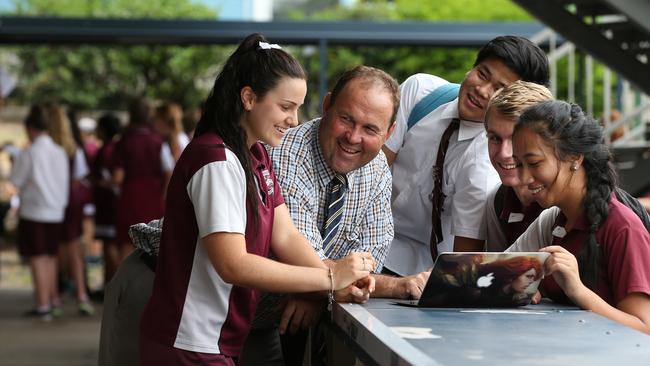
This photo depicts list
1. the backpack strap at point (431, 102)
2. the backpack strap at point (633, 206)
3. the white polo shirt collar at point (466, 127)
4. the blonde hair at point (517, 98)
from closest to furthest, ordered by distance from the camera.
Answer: the backpack strap at point (633, 206) → the blonde hair at point (517, 98) → the white polo shirt collar at point (466, 127) → the backpack strap at point (431, 102)

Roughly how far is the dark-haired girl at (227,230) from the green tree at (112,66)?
82.1ft

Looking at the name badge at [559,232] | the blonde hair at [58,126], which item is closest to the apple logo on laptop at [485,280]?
the name badge at [559,232]

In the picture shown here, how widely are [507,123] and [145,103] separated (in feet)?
26.6

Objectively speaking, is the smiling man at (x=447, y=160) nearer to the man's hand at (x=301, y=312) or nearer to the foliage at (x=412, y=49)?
the man's hand at (x=301, y=312)

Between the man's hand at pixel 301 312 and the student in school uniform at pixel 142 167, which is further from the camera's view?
the student in school uniform at pixel 142 167

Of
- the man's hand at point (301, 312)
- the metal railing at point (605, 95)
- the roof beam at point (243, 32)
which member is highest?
the roof beam at point (243, 32)

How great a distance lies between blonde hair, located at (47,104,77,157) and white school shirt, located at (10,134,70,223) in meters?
0.07

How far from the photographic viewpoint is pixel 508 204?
4.50 metres

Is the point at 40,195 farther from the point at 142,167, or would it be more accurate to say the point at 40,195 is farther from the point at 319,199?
the point at 319,199

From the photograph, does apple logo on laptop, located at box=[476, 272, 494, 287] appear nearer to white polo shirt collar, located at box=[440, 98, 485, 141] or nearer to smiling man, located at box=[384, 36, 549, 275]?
smiling man, located at box=[384, 36, 549, 275]

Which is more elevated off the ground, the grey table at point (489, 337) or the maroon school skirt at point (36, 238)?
the grey table at point (489, 337)

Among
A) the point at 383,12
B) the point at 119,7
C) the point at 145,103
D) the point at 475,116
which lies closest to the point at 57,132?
the point at 145,103

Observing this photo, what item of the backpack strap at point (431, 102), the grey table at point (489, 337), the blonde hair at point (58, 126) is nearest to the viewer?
the grey table at point (489, 337)

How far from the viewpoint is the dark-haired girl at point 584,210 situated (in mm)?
3547
